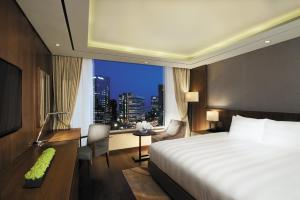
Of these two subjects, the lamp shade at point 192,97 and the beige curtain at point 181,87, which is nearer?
the lamp shade at point 192,97

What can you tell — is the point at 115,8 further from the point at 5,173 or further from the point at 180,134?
the point at 180,134

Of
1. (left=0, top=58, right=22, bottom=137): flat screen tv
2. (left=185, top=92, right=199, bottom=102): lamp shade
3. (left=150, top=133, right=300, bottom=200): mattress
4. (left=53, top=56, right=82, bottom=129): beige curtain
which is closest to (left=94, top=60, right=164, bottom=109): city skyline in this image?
(left=53, top=56, right=82, bottom=129): beige curtain

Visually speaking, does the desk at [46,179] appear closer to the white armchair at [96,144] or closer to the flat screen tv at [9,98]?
the flat screen tv at [9,98]

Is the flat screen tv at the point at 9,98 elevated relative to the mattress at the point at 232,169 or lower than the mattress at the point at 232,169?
elevated

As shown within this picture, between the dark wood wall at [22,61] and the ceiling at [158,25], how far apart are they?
169 millimetres

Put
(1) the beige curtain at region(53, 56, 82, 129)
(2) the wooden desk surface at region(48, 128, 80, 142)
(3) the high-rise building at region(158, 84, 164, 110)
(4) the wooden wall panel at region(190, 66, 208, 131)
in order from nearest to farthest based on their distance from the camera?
1. (2) the wooden desk surface at region(48, 128, 80, 142)
2. (1) the beige curtain at region(53, 56, 82, 129)
3. (4) the wooden wall panel at region(190, 66, 208, 131)
4. (3) the high-rise building at region(158, 84, 164, 110)

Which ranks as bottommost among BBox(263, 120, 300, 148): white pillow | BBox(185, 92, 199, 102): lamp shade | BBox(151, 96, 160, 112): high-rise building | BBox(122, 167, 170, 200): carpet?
BBox(122, 167, 170, 200): carpet

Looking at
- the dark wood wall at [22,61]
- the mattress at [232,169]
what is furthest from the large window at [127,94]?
the mattress at [232,169]

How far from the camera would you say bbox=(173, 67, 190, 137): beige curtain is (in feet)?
16.8

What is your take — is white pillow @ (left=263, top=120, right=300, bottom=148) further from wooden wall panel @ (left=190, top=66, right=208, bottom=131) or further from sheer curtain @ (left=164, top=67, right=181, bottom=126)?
sheer curtain @ (left=164, top=67, right=181, bottom=126)

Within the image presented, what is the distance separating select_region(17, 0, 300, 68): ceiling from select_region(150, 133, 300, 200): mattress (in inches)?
75.1

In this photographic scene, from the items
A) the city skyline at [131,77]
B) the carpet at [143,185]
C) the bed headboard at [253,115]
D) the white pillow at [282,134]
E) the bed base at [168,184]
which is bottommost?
the carpet at [143,185]

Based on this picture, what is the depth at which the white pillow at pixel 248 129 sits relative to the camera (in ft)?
8.87

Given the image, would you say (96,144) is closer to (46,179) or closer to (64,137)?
(64,137)
